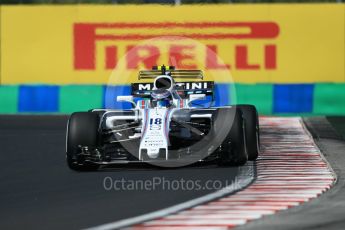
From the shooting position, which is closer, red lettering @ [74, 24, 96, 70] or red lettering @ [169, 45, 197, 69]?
red lettering @ [169, 45, 197, 69]

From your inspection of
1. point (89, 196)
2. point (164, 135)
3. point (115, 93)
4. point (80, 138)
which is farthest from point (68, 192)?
point (115, 93)

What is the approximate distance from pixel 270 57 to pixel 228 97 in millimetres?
1371

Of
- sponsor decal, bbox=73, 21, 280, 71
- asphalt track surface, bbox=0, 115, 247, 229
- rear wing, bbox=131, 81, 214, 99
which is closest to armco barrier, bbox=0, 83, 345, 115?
sponsor decal, bbox=73, 21, 280, 71

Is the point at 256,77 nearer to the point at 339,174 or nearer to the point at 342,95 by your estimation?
the point at 342,95

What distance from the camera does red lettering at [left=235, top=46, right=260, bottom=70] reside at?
23750 millimetres

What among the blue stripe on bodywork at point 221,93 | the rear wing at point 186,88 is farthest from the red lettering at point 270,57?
the rear wing at point 186,88

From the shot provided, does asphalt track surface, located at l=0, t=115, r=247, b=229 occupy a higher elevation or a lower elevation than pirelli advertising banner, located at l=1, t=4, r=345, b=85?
lower

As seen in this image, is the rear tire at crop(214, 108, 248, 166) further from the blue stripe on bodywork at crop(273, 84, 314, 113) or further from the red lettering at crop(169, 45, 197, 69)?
the red lettering at crop(169, 45, 197, 69)

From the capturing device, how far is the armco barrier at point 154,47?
2347cm

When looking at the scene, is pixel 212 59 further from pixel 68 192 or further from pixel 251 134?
pixel 68 192

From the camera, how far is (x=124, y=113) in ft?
44.3

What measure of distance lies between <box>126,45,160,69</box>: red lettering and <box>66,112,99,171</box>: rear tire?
11.1 metres

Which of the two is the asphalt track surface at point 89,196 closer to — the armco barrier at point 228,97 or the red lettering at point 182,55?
the armco barrier at point 228,97

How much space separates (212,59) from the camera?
23719 millimetres
